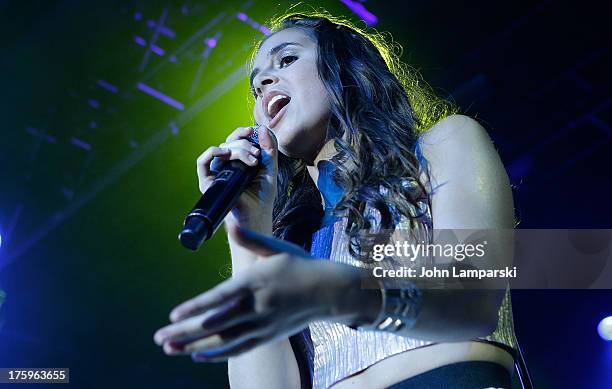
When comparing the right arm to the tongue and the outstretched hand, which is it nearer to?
the tongue

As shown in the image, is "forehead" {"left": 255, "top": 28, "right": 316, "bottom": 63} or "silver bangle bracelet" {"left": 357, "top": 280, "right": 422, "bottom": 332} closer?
"silver bangle bracelet" {"left": 357, "top": 280, "right": 422, "bottom": 332}

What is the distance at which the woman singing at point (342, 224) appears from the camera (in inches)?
26.6

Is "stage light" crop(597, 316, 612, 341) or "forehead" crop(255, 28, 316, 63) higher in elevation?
"forehead" crop(255, 28, 316, 63)

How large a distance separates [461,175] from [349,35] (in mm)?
793

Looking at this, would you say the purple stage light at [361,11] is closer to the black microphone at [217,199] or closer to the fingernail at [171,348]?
the black microphone at [217,199]

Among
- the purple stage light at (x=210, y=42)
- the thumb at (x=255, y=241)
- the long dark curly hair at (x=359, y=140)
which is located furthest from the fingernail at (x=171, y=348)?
the purple stage light at (x=210, y=42)

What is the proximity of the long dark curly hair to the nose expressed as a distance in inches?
4.8

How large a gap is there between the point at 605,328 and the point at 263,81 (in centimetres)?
263

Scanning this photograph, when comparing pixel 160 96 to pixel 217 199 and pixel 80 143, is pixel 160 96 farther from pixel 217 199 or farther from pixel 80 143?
pixel 217 199

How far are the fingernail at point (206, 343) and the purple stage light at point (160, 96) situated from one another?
269 centimetres

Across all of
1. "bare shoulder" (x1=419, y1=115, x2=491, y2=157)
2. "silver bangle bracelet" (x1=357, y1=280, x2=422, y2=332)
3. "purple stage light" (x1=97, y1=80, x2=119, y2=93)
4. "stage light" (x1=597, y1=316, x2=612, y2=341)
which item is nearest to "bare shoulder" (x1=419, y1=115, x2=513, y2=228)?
"bare shoulder" (x1=419, y1=115, x2=491, y2=157)

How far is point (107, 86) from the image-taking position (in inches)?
126

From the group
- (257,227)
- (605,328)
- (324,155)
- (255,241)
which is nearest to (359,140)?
(324,155)

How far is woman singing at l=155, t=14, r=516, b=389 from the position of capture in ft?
2.21
